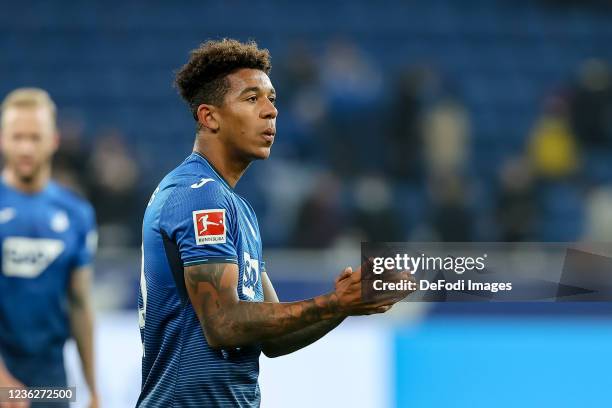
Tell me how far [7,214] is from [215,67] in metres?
2.56

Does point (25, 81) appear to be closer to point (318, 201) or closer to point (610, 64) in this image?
point (318, 201)

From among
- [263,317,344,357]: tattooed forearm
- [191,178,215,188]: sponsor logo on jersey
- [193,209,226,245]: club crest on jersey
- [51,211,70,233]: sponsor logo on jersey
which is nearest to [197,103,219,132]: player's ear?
[191,178,215,188]: sponsor logo on jersey

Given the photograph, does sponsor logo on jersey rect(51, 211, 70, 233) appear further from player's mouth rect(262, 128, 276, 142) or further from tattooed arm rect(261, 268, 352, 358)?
player's mouth rect(262, 128, 276, 142)

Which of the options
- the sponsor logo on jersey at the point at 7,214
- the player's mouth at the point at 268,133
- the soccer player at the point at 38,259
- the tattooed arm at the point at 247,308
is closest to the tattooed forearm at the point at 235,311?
the tattooed arm at the point at 247,308

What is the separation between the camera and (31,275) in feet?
17.9

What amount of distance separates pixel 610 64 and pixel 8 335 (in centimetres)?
982

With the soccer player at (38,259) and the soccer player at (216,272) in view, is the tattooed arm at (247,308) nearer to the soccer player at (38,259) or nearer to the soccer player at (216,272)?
the soccer player at (216,272)

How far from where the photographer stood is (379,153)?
10906mm

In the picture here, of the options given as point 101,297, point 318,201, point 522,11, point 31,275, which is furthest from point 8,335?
point 522,11

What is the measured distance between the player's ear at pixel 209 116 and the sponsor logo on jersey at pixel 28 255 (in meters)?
2.41

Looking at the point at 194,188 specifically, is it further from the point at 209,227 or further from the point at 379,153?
the point at 379,153

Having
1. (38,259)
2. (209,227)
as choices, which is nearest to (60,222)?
(38,259)

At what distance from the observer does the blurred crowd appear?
9852mm

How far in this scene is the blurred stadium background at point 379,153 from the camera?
267 inches
